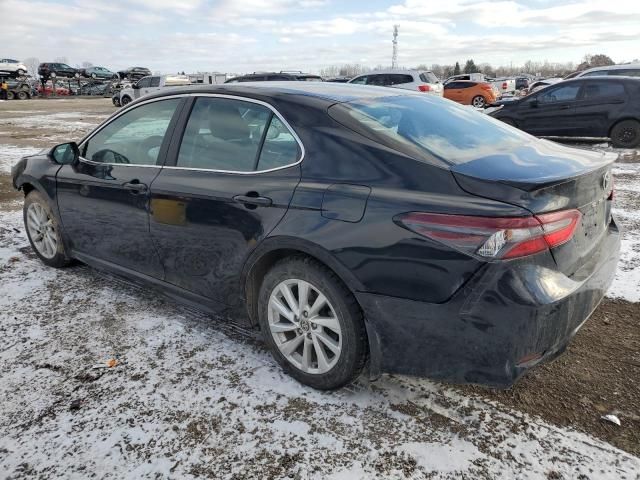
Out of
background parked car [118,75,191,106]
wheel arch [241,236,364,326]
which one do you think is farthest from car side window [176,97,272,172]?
background parked car [118,75,191,106]

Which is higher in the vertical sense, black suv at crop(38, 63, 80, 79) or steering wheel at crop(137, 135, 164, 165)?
black suv at crop(38, 63, 80, 79)

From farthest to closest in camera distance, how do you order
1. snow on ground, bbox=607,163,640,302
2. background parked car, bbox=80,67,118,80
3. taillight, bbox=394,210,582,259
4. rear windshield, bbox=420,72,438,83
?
background parked car, bbox=80,67,118,80 → rear windshield, bbox=420,72,438,83 → snow on ground, bbox=607,163,640,302 → taillight, bbox=394,210,582,259

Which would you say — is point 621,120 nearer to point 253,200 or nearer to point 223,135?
point 223,135

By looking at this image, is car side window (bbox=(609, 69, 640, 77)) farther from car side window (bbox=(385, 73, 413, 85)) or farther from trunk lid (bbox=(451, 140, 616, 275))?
trunk lid (bbox=(451, 140, 616, 275))

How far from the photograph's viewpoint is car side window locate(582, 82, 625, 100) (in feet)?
34.4

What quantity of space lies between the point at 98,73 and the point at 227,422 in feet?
164

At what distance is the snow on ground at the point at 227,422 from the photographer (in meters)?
2.17

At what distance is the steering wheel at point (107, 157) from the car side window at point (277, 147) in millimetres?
1310

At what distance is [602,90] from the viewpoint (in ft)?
35.1

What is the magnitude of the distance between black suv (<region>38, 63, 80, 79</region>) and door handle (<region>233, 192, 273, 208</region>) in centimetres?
4590

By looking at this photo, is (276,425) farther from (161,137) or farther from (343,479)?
(161,137)

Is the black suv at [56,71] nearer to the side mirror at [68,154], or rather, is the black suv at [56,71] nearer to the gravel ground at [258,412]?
the side mirror at [68,154]

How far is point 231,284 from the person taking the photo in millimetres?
2912

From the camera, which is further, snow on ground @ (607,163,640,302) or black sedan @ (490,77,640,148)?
black sedan @ (490,77,640,148)
